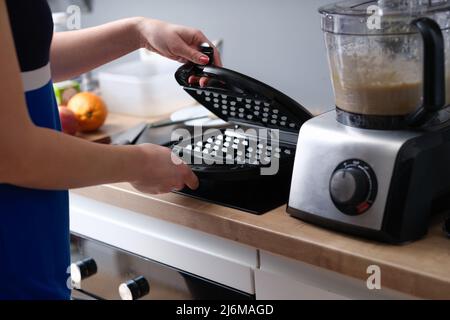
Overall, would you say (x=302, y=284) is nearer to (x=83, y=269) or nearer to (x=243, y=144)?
(x=243, y=144)

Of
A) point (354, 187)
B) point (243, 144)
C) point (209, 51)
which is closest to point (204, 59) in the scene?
point (209, 51)

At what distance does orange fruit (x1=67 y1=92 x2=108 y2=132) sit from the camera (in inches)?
58.7

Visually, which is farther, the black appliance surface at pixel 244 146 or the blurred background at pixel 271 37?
the blurred background at pixel 271 37

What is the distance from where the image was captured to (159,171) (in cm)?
91

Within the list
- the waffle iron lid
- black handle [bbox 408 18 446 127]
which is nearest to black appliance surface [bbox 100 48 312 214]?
the waffle iron lid

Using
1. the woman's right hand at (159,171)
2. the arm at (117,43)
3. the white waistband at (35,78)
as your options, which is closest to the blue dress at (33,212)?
the white waistband at (35,78)

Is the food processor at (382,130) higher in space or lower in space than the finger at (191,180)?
higher

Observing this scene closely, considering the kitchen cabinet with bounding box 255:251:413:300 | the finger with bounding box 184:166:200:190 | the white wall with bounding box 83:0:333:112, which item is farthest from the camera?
the white wall with bounding box 83:0:333:112

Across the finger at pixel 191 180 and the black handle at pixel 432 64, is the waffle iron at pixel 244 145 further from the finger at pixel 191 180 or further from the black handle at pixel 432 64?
the black handle at pixel 432 64

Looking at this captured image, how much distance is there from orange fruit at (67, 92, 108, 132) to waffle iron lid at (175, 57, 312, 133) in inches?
14.7

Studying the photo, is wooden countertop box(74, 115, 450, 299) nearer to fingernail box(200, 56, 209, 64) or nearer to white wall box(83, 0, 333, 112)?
fingernail box(200, 56, 209, 64)

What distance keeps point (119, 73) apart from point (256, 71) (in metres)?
0.36

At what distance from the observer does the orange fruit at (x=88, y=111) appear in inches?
58.7
